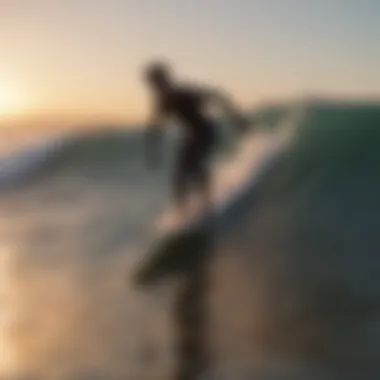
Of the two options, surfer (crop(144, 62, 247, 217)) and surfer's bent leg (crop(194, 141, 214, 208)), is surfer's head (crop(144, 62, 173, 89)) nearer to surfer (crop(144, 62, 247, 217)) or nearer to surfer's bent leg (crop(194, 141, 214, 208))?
surfer (crop(144, 62, 247, 217))

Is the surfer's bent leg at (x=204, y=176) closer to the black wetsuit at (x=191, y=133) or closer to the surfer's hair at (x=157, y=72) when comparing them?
the black wetsuit at (x=191, y=133)

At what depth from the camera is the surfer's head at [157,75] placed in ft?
3.47

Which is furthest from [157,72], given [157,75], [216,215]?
[216,215]

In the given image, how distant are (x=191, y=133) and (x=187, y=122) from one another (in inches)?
0.7

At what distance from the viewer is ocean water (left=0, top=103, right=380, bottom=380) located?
39.6 inches

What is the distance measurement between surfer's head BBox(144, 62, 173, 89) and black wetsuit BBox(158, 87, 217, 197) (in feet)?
0.06

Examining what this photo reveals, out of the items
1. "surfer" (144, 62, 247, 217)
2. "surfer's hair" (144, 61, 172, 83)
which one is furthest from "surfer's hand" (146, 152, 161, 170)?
"surfer's hair" (144, 61, 172, 83)

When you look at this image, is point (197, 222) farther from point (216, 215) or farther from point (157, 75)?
point (157, 75)

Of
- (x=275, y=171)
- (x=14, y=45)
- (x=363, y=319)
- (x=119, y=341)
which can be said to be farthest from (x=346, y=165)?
(x=14, y=45)

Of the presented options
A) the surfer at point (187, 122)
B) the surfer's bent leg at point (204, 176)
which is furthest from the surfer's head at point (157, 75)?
the surfer's bent leg at point (204, 176)

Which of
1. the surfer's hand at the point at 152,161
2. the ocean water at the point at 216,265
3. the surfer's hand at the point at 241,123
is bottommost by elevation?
the ocean water at the point at 216,265

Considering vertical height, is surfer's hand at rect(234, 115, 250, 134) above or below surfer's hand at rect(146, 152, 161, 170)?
above

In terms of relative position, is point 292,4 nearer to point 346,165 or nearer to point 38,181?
point 346,165

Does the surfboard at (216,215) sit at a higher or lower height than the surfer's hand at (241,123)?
lower
